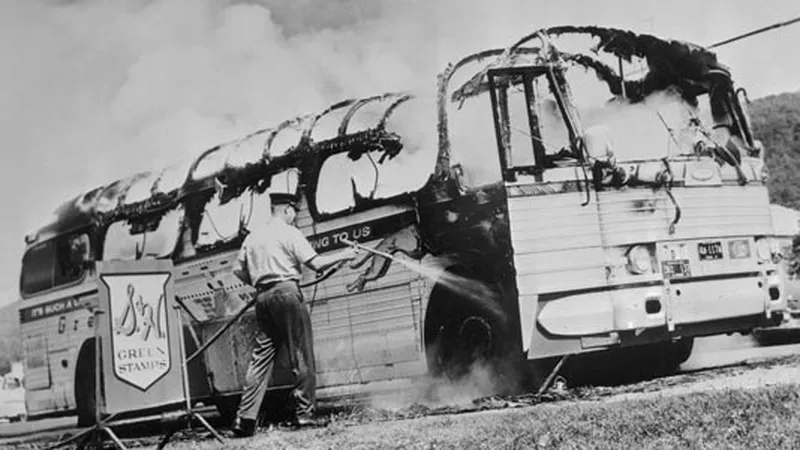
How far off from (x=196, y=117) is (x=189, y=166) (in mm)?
517

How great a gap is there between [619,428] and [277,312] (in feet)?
8.55

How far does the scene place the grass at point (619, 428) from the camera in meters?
3.69

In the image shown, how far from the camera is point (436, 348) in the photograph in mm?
6453

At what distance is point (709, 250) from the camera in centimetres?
646

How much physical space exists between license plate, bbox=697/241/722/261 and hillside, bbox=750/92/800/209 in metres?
1.90

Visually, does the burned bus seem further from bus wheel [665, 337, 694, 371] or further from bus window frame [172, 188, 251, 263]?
bus window frame [172, 188, 251, 263]

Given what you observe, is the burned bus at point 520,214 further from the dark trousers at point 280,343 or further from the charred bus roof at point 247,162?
the dark trousers at point 280,343

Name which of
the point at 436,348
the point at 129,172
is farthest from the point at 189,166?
the point at 436,348

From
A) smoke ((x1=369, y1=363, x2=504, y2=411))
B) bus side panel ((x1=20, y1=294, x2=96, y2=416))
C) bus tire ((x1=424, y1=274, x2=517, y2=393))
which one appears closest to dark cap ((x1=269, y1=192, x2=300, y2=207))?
bus tire ((x1=424, y1=274, x2=517, y2=393))

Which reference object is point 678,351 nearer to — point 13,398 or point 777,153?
point 777,153

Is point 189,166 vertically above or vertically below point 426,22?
below

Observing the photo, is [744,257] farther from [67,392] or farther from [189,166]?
[67,392]

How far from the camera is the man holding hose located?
6.04 meters

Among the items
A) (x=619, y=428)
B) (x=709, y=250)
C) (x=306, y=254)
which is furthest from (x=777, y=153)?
(x=619, y=428)
